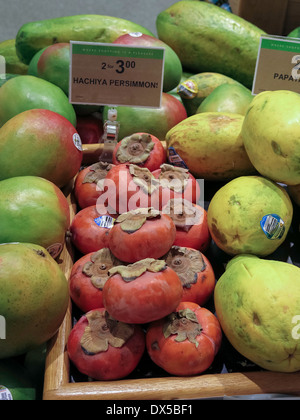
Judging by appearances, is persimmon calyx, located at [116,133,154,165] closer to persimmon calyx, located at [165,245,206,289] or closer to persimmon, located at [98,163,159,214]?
persimmon, located at [98,163,159,214]

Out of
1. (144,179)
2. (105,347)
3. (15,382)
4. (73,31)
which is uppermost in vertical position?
(73,31)

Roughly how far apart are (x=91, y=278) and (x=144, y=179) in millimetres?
273

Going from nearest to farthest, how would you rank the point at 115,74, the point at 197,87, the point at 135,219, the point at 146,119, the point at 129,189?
the point at 135,219 → the point at 129,189 → the point at 115,74 → the point at 146,119 → the point at 197,87

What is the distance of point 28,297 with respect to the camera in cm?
77

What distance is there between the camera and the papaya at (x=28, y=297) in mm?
755

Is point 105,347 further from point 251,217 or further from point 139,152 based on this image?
point 139,152

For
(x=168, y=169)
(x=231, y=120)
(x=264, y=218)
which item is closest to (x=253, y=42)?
(x=231, y=120)

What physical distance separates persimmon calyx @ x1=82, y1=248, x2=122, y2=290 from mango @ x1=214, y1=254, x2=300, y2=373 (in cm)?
23

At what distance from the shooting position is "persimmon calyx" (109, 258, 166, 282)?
2.46 ft

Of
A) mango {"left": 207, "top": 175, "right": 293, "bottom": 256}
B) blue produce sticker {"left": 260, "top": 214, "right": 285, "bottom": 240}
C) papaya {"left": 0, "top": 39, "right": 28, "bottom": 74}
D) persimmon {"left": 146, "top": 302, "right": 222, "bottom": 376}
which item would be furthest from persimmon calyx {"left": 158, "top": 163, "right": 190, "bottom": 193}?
papaya {"left": 0, "top": 39, "right": 28, "bottom": 74}

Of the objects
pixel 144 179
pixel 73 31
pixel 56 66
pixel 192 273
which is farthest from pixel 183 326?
pixel 73 31

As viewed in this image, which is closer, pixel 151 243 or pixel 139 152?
pixel 151 243

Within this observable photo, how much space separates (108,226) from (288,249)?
17.2 inches
